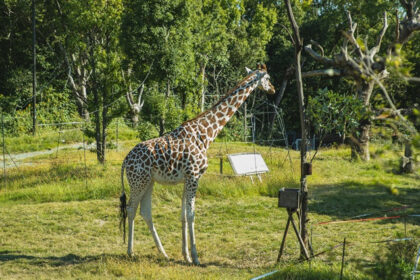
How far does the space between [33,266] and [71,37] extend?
13979 millimetres

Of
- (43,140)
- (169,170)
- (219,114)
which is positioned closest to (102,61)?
(219,114)

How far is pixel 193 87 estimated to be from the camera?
16047 millimetres

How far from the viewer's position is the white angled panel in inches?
513

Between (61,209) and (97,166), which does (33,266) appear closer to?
(61,209)

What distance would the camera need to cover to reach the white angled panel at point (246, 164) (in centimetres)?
1304

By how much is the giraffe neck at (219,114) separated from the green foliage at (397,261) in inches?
133

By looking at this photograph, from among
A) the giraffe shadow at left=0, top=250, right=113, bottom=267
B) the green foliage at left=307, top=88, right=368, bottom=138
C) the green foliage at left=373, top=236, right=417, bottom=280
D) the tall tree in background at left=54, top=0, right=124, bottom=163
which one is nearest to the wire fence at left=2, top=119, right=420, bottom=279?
the green foliage at left=373, top=236, right=417, bottom=280

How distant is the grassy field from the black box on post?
857mm

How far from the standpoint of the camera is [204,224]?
32.7 feet

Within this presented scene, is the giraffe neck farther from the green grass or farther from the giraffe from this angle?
the green grass

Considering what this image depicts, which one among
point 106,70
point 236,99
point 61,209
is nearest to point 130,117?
point 106,70

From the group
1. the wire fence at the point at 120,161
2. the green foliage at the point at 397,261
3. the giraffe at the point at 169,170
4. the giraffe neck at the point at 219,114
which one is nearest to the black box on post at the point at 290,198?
the wire fence at the point at 120,161

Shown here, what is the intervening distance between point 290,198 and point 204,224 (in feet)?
11.8

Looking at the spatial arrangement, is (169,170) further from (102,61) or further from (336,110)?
(102,61)
